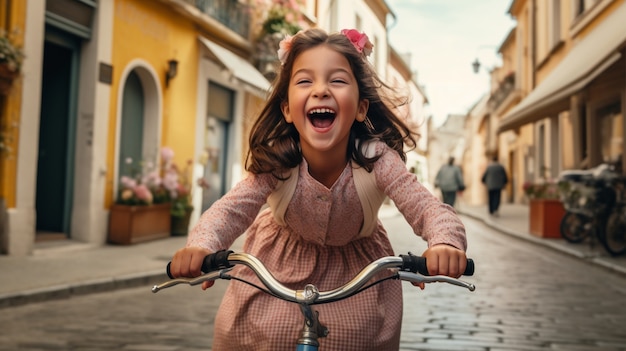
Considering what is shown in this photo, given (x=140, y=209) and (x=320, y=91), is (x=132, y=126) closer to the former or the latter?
(x=140, y=209)

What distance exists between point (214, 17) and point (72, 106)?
5156 millimetres

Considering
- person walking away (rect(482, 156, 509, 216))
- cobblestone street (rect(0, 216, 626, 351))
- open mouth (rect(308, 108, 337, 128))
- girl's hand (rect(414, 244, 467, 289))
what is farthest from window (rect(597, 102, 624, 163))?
girl's hand (rect(414, 244, 467, 289))

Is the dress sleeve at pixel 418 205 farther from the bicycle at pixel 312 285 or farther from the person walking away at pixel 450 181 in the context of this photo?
the person walking away at pixel 450 181

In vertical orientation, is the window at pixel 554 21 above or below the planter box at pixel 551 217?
above

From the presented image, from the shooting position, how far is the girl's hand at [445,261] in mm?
1584

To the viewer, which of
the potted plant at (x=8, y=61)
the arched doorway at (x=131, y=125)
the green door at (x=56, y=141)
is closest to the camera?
the potted plant at (x=8, y=61)

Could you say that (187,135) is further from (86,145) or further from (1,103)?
(1,103)

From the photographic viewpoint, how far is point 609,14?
46.5ft

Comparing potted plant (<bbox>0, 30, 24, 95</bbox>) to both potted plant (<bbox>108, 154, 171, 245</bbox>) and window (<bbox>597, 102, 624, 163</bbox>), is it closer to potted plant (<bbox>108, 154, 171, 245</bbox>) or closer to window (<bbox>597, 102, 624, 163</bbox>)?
potted plant (<bbox>108, 154, 171, 245</bbox>)

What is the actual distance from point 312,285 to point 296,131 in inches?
32.3

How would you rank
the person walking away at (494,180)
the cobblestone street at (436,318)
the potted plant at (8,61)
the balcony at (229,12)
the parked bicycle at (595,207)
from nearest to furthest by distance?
the cobblestone street at (436,318)
the potted plant at (8,61)
the parked bicycle at (595,207)
the balcony at (229,12)
the person walking away at (494,180)

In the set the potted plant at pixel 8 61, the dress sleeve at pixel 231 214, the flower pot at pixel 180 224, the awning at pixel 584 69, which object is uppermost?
the awning at pixel 584 69

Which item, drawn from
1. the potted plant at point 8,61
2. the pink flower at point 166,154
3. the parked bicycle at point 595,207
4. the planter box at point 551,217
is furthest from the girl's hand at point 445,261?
the planter box at point 551,217

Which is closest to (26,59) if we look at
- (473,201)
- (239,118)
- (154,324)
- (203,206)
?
(154,324)
